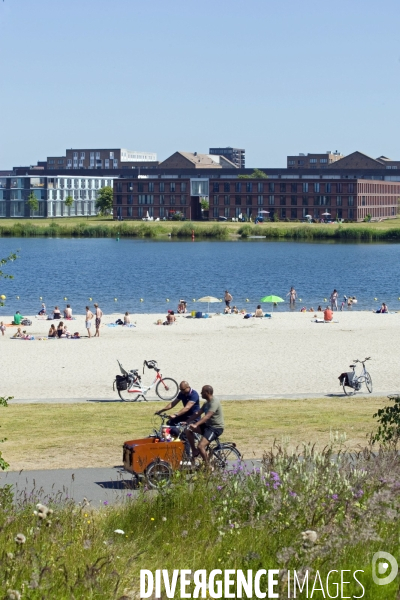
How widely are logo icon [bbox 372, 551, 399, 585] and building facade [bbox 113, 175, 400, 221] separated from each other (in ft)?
488

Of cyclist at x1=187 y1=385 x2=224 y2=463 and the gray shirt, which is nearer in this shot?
cyclist at x1=187 y1=385 x2=224 y2=463

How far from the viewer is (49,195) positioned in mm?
184750

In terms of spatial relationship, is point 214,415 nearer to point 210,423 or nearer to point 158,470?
point 210,423

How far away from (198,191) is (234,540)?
15864cm

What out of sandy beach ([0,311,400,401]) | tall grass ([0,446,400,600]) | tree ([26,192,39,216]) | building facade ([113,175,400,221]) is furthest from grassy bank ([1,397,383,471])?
tree ([26,192,39,216])

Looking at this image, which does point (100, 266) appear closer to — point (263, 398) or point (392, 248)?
point (392, 248)

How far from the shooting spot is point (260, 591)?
262 inches

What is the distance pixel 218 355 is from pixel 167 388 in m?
9.45

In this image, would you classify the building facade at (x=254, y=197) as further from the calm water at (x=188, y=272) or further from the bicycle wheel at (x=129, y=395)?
the bicycle wheel at (x=129, y=395)

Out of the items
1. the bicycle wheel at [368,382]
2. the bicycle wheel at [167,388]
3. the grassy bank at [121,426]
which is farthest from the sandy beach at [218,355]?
the grassy bank at [121,426]

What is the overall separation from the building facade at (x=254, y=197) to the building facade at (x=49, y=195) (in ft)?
69.7

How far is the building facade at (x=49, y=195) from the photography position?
185500 mm

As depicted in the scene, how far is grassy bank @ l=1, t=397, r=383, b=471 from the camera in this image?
15984 mm

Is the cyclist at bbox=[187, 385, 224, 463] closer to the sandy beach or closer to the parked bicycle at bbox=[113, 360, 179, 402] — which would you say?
the sandy beach
